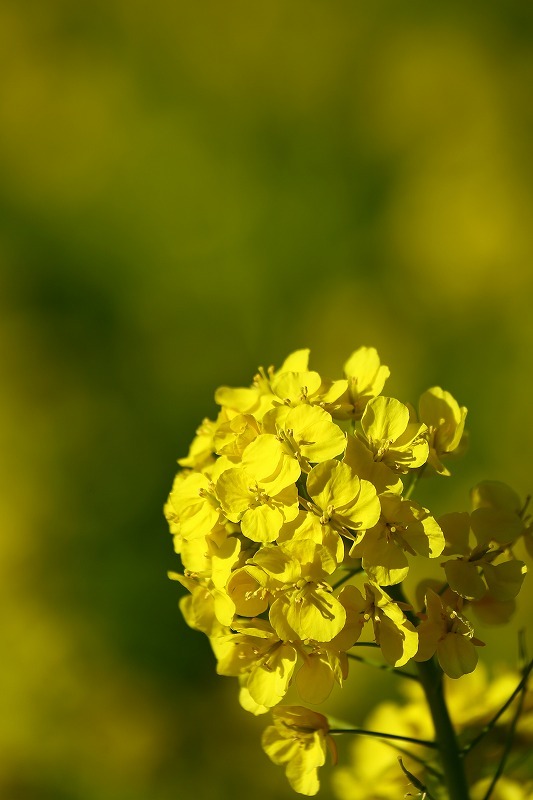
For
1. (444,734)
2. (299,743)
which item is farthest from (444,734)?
(299,743)

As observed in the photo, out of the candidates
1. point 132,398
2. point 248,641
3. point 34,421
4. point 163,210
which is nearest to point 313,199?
point 163,210

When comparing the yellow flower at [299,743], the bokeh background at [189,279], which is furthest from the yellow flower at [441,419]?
the bokeh background at [189,279]

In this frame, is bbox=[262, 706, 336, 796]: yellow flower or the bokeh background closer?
bbox=[262, 706, 336, 796]: yellow flower

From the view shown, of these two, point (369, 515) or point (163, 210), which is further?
point (163, 210)

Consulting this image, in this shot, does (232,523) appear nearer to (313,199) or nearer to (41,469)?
(41,469)

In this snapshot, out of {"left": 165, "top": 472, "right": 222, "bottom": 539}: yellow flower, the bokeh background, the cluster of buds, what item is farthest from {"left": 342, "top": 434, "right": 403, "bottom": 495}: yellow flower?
the bokeh background

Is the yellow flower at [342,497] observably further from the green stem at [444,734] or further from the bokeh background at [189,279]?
the bokeh background at [189,279]

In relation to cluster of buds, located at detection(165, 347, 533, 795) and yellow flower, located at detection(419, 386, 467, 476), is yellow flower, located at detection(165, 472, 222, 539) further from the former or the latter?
yellow flower, located at detection(419, 386, 467, 476)
